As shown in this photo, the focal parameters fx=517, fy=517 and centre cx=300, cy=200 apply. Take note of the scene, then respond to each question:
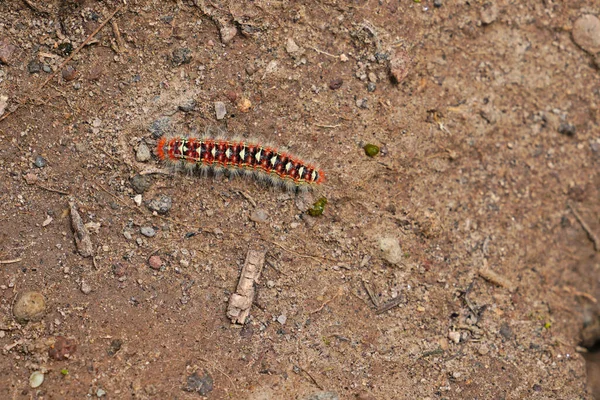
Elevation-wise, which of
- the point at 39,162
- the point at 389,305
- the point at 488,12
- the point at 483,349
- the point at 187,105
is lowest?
the point at 483,349

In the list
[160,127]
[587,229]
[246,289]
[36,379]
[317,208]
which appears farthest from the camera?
[587,229]

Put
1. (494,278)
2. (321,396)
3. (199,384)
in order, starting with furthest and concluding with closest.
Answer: (494,278)
(321,396)
(199,384)

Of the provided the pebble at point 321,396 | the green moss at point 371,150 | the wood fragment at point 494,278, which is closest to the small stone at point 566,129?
the wood fragment at point 494,278

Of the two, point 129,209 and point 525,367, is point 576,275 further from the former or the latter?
point 129,209

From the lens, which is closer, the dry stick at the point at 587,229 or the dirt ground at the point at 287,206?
the dirt ground at the point at 287,206

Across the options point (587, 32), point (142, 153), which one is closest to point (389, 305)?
point (142, 153)

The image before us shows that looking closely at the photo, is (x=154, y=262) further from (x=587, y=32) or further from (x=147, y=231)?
(x=587, y=32)

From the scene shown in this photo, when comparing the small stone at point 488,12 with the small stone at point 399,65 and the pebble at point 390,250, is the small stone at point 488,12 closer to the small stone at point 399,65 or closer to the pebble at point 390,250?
the small stone at point 399,65
